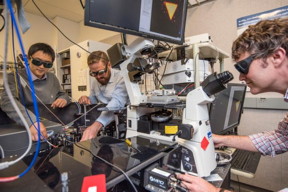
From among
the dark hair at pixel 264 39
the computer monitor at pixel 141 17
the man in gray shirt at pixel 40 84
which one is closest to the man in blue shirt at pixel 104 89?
the man in gray shirt at pixel 40 84

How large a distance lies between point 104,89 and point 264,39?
1372 millimetres

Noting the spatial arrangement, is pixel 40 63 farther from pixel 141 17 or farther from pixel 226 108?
pixel 226 108

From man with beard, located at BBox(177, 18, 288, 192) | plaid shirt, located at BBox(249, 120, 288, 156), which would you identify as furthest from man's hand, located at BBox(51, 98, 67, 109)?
plaid shirt, located at BBox(249, 120, 288, 156)

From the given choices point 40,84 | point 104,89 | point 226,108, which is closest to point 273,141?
point 226,108

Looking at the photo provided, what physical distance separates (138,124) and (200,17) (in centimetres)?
210

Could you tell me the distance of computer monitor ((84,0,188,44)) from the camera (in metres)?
0.68

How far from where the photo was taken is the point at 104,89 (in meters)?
1.73

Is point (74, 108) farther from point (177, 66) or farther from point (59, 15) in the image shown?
point (59, 15)

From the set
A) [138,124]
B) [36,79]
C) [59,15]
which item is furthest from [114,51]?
[59,15]

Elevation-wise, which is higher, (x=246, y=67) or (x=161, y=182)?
(x=246, y=67)

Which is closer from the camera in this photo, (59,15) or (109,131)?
(109,131)

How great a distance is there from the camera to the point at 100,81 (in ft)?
5.61

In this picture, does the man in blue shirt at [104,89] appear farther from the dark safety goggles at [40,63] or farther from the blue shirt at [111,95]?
the dark safety goggles at [40,63]

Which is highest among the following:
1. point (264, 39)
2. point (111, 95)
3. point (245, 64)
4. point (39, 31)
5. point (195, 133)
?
point (39, 31)
